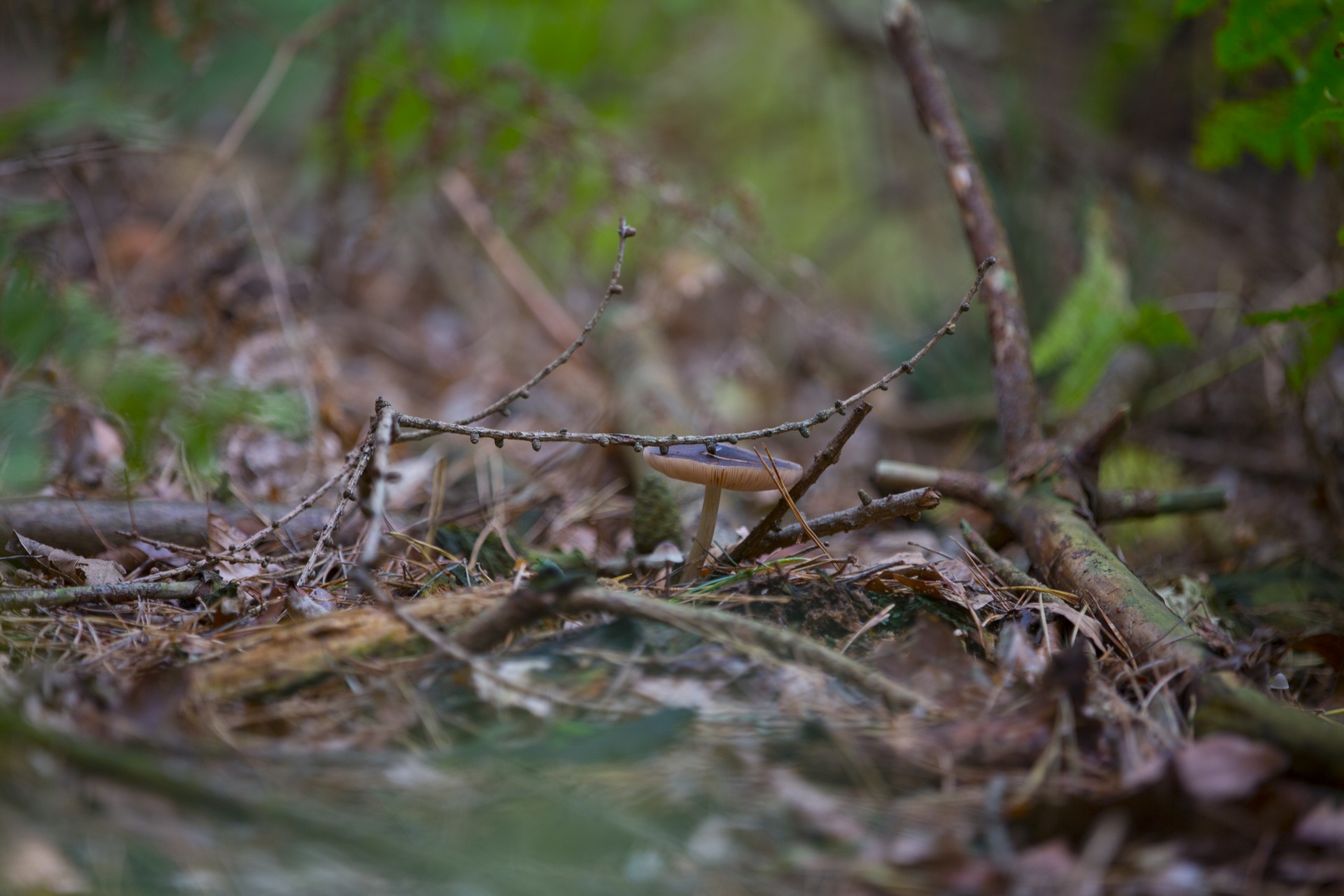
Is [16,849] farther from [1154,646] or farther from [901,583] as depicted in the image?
[1154,646]

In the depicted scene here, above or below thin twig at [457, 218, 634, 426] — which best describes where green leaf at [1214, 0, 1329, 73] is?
above

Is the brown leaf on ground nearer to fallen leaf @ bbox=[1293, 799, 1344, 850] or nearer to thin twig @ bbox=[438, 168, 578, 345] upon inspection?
fallen leaf @ bbox=[1293, 799, 1344, 850]

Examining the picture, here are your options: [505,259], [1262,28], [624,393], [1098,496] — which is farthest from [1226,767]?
[505,259]

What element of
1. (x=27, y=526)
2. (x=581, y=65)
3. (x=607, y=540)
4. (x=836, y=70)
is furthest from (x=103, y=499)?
(x=836, y=70)

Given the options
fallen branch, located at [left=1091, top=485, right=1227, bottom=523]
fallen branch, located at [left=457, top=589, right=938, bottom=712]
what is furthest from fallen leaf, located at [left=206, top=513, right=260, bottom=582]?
fallen branch, located at [left=1091, top=485, right=1227, bottom=523]

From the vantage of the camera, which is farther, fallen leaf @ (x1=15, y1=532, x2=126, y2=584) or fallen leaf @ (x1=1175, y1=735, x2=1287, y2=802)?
fallen leaf @ (x1=15, y1=532, x2=126, y2=584)

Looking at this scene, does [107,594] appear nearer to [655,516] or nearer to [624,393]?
[655,516]

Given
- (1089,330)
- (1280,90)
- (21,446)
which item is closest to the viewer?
(21,446)
